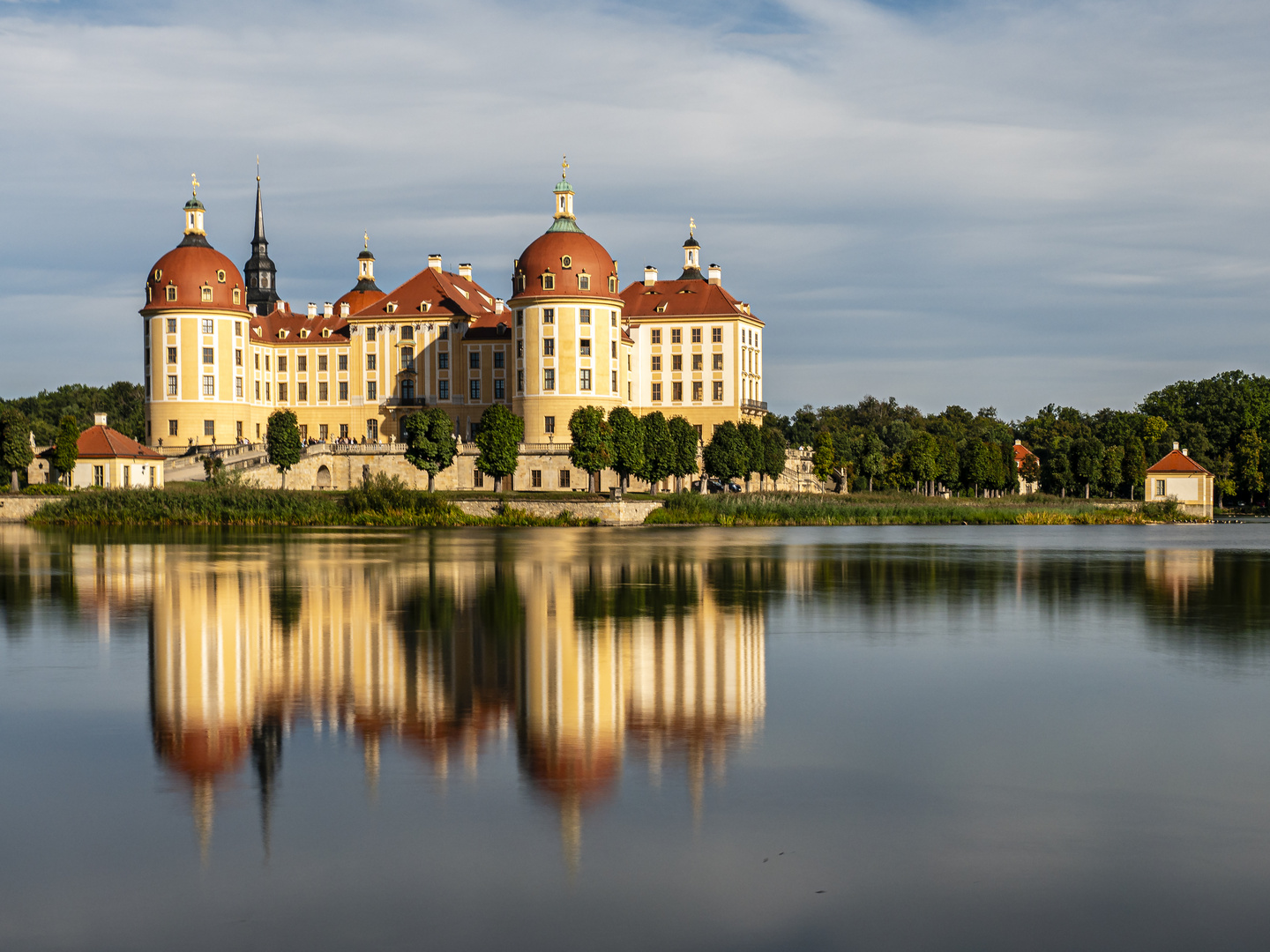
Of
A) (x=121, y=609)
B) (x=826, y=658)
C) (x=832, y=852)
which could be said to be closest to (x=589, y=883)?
(x=832, y=852)

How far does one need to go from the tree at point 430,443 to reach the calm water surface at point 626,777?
46.6 m

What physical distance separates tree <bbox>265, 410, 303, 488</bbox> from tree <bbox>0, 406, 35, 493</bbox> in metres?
12.1

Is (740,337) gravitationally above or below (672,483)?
above

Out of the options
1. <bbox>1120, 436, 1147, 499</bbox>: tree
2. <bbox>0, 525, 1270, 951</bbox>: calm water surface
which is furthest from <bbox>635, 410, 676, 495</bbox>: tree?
<bbox>0, 525, 1270, 951</bbox>: calm water surface

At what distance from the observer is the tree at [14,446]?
6266cm

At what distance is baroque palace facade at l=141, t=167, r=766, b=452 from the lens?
77.9 meters

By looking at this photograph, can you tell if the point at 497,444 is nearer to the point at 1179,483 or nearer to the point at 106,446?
the point at 106,446

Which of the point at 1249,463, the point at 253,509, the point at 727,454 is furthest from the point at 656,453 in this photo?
the point at 1249,463

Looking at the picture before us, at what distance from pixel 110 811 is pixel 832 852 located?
452 cm

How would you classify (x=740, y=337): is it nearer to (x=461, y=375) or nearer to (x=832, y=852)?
(x=461, y=375)

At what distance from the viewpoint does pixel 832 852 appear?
25.3ft

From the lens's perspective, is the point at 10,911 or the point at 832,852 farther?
the point at 832,852

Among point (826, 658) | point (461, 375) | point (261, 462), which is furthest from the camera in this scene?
point (461, 375)

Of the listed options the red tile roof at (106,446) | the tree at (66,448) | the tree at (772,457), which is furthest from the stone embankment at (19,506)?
the tree at (772,457)
